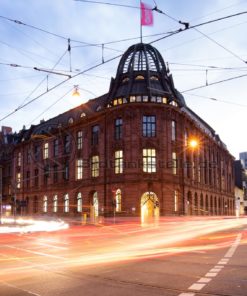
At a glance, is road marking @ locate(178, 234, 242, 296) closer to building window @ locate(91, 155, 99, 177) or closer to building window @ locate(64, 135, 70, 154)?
building window @ locate(91, 155, 99, 177)

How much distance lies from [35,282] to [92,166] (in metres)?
47.5

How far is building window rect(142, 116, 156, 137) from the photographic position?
176ft

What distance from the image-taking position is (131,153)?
5278 centimetres

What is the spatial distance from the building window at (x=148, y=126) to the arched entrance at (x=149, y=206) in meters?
7.11

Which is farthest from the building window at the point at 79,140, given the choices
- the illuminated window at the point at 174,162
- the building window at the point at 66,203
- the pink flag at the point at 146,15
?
the pink flag at the point at 146,15

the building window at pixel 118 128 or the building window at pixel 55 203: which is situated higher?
the building window at pixel 118 128

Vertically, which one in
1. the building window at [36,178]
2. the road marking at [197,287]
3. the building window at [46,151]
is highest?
the building window at [46,151]

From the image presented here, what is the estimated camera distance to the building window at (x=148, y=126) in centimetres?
5366

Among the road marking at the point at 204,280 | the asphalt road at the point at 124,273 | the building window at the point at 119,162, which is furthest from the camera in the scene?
the building window at the point at 119,162

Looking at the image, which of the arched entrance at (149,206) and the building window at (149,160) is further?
the building window at (149,160)

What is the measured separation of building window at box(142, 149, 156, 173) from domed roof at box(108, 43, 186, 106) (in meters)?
6.56

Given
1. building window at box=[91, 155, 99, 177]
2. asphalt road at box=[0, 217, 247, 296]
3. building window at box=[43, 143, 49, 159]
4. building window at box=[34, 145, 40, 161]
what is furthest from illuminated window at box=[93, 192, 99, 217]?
asphalt road at box=[0, 217, 247, 296]

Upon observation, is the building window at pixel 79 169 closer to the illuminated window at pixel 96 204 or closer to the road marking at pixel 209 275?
the illuminated window at pixel 96 204

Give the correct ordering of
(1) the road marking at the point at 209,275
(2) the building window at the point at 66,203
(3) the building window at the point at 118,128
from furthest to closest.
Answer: (2) the building window at the point at 66,203 < (3) the building window at the point at 118,128 < (1) the road marking at the point at 209,275
